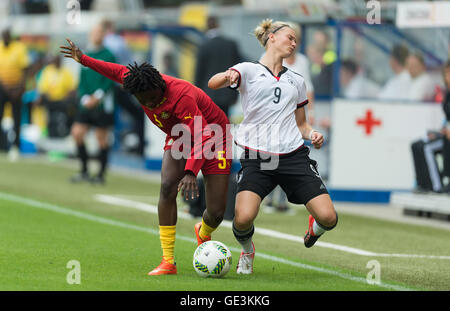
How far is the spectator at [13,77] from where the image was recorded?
71.8 feet

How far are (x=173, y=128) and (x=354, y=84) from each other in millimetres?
8645

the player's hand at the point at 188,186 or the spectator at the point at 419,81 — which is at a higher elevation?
the spectator at the point at 419,81

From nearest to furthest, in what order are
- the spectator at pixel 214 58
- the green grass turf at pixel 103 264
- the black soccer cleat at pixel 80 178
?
the green grass turf at pixel 103 264, the spectator at pixel 214 58, the black soccer cleat at pixel 80 178

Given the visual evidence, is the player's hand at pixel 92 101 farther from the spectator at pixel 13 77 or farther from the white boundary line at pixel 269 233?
the spectator at pixel 13 77

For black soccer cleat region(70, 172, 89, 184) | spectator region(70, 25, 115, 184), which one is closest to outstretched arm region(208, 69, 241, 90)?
spectator region(70, 25, 115, 184)

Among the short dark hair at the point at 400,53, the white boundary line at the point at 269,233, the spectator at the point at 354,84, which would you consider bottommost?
the white boundary line at the point at 269,233

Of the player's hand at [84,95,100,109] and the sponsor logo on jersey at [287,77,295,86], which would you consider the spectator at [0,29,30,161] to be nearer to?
the player's hand at [84,95,100,109]

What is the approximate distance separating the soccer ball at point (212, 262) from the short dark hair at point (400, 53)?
8791 mm

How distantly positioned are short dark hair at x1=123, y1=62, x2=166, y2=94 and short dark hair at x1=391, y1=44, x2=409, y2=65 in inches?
355

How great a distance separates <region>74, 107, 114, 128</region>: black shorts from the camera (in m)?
16.4

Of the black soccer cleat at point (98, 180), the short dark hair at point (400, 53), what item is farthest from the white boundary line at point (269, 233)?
the short dark hair at point (400, 53)

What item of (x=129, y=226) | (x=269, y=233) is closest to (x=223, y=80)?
(x=269, y=233)

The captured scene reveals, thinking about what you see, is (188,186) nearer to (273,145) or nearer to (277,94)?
(273,145)

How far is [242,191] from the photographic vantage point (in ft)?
27.4
